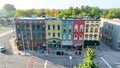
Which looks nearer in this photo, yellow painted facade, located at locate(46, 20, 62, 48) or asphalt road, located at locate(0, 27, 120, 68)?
asphalt road, located at locate(0, 27, 120, 68)

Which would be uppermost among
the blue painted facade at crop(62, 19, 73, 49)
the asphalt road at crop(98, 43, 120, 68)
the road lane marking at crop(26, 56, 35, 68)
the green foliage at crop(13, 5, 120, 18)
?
the green foliage at crop(13, 5, 120, 18)


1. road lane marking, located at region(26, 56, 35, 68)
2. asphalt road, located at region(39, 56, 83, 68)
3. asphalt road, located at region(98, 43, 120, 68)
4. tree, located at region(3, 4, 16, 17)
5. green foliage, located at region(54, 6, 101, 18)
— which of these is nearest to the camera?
road lane marking, located at region(26, 56, 35, 68)

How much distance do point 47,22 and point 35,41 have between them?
680 cm

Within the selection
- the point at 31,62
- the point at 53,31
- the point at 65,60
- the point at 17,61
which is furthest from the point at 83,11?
the point at 17,61

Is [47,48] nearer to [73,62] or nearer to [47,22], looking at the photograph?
[47,22]

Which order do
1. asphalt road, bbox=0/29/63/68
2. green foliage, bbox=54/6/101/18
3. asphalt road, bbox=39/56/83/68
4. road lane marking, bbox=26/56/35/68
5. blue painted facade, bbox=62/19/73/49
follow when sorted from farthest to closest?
green foliage, bbox=54/6/101/18
blue painted facade, bbox=62/19/73/49
asphalt road, bbox=39/56/83/68
road lane marking, bbox=26/56/35/68
asphalt road, bbox=0/29/63/68

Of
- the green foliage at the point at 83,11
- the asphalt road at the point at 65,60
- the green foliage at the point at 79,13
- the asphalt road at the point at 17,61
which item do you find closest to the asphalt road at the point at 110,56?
the asphalt road at the point at 65,60

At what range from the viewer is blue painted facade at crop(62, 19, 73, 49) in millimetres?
50062

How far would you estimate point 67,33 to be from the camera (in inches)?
1989

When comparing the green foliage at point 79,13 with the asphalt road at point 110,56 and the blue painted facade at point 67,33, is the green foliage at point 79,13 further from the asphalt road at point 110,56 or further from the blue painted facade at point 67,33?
the asphalt road at point 110,56

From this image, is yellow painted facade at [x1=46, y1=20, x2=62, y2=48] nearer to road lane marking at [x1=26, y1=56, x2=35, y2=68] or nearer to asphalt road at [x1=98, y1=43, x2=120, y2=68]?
road lane marking at [x1=26, y1=56, x2=35, y2=68]

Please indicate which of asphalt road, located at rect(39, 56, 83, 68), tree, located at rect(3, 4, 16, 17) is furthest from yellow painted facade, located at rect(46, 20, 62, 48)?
tree, located at rect(3, 4, 16, 17)

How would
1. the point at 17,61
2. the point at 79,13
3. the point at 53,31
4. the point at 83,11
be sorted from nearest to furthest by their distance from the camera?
the point at 17,61
the point at 53,31
the point at 79,13
the point at 83,11

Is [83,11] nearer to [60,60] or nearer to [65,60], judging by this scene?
[65,60]
